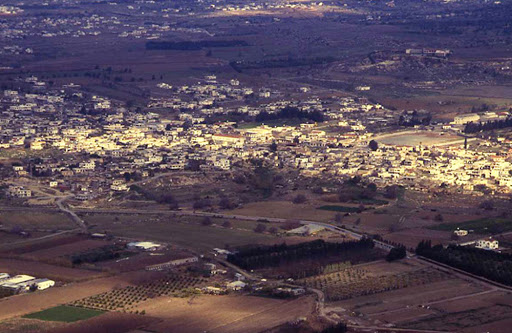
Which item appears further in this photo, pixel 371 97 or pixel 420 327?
pixel 371 97

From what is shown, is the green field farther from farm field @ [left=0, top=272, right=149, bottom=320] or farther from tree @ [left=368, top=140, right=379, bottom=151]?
tree @ [left=368, top=140, right=379, bottom=151]

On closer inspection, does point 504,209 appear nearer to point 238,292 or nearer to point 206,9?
point 238,292

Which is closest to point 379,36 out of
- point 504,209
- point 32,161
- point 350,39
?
point 350,39

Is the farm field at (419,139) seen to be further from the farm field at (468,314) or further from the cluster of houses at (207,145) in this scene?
the farm field at (468,314)

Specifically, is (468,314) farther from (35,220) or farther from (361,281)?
(35,220)

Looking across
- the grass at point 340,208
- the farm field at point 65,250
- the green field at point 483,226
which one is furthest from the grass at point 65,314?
the grass at point 340,208
